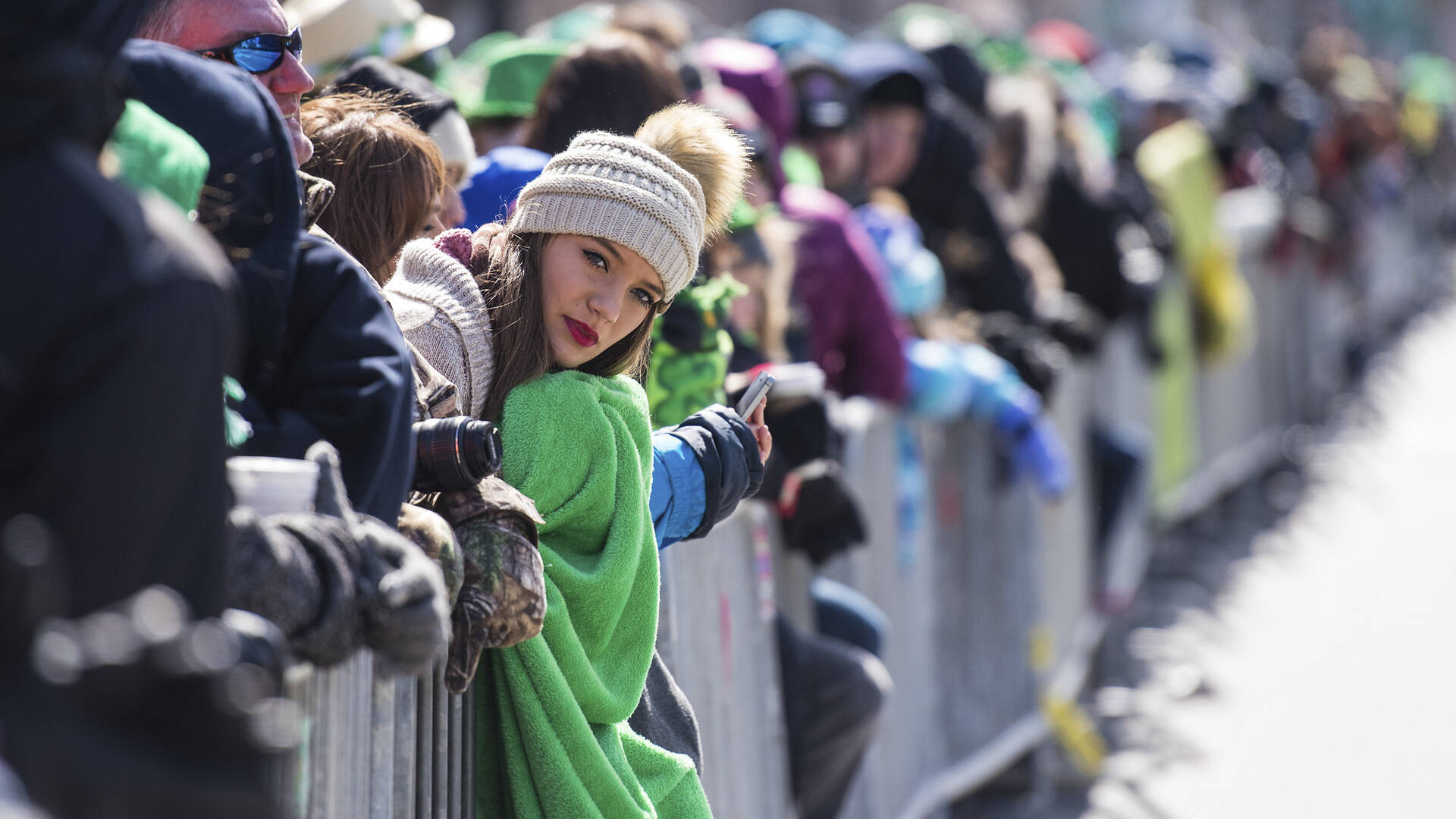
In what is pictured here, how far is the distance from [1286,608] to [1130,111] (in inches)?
110

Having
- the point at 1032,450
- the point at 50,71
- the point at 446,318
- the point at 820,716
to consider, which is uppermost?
the point at 50,71

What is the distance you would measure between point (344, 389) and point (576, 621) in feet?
2.00

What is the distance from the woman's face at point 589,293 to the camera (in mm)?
3139

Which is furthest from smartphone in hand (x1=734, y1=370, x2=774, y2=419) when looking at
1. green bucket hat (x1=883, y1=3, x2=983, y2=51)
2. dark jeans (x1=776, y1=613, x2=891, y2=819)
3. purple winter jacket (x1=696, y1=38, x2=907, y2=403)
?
green bucket hat (x1=883, y1=3, x2=983, y2=51)

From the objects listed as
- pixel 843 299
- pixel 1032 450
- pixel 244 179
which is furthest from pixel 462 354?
pixel 1032 450

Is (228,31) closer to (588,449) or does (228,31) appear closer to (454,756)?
(588,449)

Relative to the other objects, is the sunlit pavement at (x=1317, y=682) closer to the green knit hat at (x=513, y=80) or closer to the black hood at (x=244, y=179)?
the green knit hat at (x=513, y=80)

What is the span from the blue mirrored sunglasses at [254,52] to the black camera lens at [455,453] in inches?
34.5

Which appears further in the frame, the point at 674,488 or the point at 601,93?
the point at 601,93

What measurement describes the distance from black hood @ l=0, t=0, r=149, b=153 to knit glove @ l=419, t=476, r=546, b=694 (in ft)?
3.26

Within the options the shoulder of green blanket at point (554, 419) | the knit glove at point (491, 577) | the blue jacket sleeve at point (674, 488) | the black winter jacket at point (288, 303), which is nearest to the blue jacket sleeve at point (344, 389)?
the black winter jacket at point (288, 303)

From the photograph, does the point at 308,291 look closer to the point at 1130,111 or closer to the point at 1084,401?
the point at 1084,401

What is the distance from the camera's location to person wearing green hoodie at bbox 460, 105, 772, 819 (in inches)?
115

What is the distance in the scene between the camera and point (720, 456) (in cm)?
340
